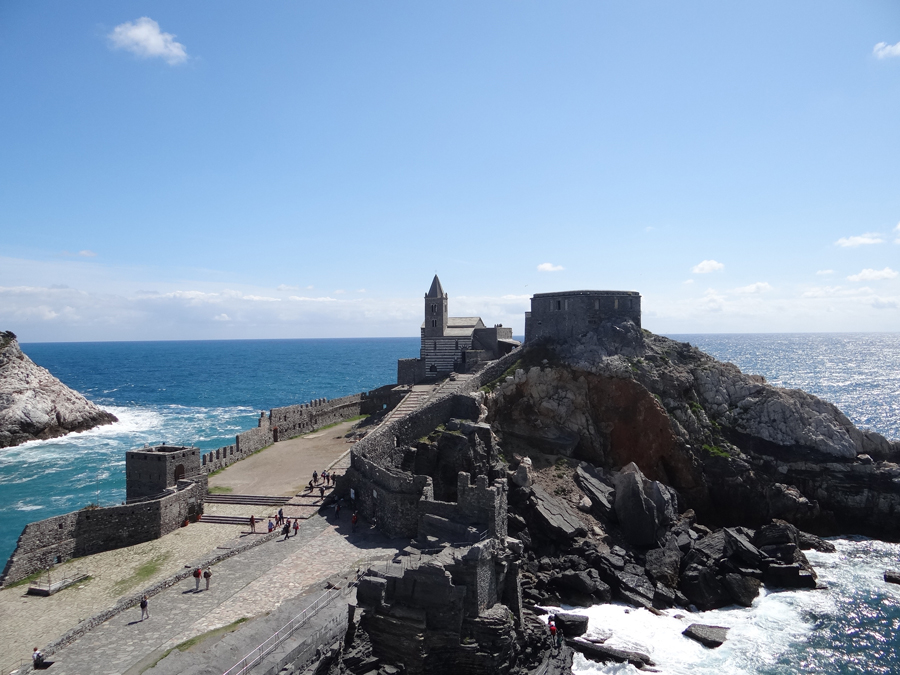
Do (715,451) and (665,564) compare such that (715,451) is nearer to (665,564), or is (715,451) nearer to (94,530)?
(665,564)

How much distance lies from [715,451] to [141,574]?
34.5 meters

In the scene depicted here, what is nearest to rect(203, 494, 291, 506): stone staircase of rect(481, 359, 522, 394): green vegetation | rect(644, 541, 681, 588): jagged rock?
rect(481, 359, 522, 394): green vegetation

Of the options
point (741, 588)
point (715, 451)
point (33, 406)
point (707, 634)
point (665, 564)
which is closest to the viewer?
point (707, 634)

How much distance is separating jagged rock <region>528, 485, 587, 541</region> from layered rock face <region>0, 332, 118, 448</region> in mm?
54902

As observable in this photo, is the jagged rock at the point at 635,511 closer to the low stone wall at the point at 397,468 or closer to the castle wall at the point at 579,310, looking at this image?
the low stone wall at the point at 397,468

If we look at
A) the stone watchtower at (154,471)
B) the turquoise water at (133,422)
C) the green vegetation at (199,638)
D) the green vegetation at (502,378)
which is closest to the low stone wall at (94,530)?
the stone watchtower at (154,471)

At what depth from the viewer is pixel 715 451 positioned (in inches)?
1555

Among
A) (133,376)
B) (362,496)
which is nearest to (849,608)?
(362,496)

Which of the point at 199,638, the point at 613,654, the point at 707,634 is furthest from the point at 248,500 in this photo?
the point at 707,634

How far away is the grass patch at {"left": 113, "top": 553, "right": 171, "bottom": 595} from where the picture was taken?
71.1 ft

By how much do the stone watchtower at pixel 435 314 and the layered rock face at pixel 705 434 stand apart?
952cm

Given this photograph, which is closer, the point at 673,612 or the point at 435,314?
the point at 673,612

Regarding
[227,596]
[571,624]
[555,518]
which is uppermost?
[227,596]

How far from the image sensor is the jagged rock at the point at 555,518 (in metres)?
29.7
